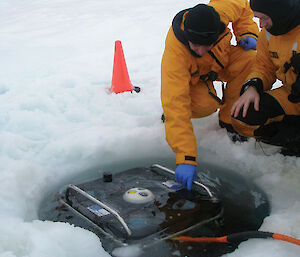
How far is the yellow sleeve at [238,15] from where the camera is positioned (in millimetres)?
2652

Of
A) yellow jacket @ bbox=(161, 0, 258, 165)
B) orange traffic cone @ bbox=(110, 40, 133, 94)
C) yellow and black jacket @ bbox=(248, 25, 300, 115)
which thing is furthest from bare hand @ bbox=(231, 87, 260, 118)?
orange traffic cone @ bbox=(110, 40, 133, 94)

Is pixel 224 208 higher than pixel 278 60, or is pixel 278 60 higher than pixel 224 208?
pixel 278 60

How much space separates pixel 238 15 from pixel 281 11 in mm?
847

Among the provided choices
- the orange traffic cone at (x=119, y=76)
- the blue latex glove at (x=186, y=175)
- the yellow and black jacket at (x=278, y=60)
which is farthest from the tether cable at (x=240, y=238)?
the orange traffic cone at (x=119, y=76)

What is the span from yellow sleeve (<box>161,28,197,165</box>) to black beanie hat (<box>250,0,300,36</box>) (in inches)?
20.6

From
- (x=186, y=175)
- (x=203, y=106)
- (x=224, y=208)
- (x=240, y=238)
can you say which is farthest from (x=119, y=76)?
(x=240, y=238)

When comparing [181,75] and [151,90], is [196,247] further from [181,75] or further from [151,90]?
[151,90]

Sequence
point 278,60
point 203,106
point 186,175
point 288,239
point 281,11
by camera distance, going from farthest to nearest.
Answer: point 203,106, point 278,60, point 186,175, point 281,11, point 288,239

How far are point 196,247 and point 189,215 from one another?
20 centimetres

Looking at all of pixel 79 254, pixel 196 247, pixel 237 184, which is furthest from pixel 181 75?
pixel 79 254

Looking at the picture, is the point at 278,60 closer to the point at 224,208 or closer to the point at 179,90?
the point at 179,90

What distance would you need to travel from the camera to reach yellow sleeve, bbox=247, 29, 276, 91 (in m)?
2.45

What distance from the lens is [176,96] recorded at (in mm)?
2332

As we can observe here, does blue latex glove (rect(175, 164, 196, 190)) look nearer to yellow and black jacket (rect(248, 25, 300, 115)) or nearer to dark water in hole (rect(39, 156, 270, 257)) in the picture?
dark water in hole (rect(39, 156, 270, 257))
